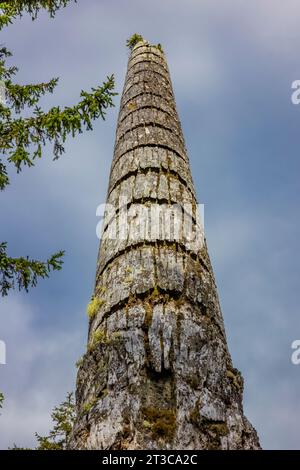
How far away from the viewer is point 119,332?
9.04 feet

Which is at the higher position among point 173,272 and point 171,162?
point 171,162

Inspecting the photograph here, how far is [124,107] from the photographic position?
6.11 metres

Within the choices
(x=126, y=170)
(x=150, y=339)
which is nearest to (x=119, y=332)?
(x=150, y=339)

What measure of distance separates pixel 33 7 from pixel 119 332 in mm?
8515

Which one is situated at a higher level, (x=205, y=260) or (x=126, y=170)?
(x=126, y=170)

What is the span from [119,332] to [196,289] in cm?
69
